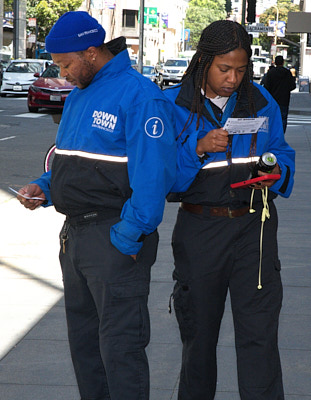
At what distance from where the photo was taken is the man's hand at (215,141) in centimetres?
308

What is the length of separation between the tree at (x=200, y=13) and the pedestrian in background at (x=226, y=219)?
150759 millimetres

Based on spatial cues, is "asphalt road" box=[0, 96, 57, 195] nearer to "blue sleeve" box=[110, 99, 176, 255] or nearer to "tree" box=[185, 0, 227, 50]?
"blue sleeve" box=[110, 99, 176, 255]

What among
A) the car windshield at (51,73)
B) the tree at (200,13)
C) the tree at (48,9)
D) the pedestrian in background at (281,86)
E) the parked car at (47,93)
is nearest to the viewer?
the pedestrian in background at (281,86)

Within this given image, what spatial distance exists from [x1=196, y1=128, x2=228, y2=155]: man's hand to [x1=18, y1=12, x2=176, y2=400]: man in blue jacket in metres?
0.15

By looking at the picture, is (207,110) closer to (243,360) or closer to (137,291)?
(137,291)

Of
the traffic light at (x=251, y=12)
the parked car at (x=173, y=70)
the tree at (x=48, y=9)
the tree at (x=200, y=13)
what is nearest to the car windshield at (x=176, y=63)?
the parked car at (x=173, y=70)

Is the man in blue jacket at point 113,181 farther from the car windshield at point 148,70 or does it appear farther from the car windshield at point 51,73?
the car windshield at point 148,70

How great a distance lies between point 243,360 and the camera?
3.40 meters

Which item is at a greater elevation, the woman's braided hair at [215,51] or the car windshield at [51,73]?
the woman's braided hair at [215,51]

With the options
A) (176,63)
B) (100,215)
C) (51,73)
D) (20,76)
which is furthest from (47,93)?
(176,63)

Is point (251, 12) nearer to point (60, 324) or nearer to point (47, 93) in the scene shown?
point (47, 93)

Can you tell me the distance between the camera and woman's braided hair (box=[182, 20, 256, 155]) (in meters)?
3.16

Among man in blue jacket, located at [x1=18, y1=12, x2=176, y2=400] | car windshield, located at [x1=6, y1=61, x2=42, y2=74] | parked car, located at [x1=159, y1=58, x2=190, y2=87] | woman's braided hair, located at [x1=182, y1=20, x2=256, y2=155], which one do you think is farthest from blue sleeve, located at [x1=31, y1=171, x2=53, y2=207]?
parked car, located at [x1=159, y1=58, x2=190, y2=87]

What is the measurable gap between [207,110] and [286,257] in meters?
3.90
